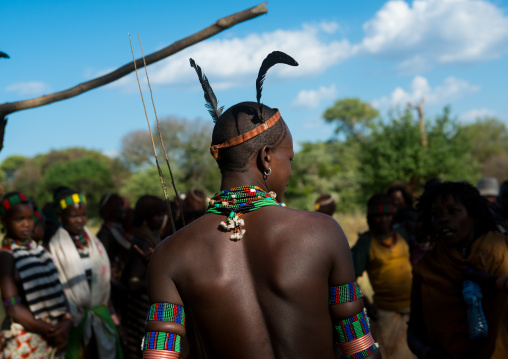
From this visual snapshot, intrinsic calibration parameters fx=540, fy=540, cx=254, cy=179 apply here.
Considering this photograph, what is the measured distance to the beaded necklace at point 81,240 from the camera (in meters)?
4.84

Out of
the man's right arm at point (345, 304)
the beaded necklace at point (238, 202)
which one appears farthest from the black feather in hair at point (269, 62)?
the man's right arm at point (345, 304)

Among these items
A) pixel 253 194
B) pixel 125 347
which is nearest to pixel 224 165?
pixel 253 194

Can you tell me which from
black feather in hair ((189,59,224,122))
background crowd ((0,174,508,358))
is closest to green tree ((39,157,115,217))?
background crowd ((0,174,508,358))

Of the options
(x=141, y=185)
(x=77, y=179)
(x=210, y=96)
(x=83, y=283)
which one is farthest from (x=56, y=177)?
(x=210, y=96)

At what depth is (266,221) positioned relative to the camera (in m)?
1.89

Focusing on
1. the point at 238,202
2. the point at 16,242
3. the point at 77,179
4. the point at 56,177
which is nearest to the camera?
the point at 238,202

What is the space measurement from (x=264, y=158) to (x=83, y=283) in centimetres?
322

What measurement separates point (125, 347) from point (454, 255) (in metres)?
Result: 3.24

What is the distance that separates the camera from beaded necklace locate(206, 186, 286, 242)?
75.3 inches

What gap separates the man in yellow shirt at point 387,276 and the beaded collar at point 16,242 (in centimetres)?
279

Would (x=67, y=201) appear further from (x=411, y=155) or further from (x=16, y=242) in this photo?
(x=411, y=155)

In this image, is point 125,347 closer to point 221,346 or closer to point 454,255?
point 454,255

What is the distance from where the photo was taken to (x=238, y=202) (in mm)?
→ 1973

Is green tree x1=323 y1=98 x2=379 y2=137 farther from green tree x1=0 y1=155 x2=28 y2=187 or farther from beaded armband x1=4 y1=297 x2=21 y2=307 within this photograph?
beaded armband x1=4 y1=297 x2=21 y2=307
